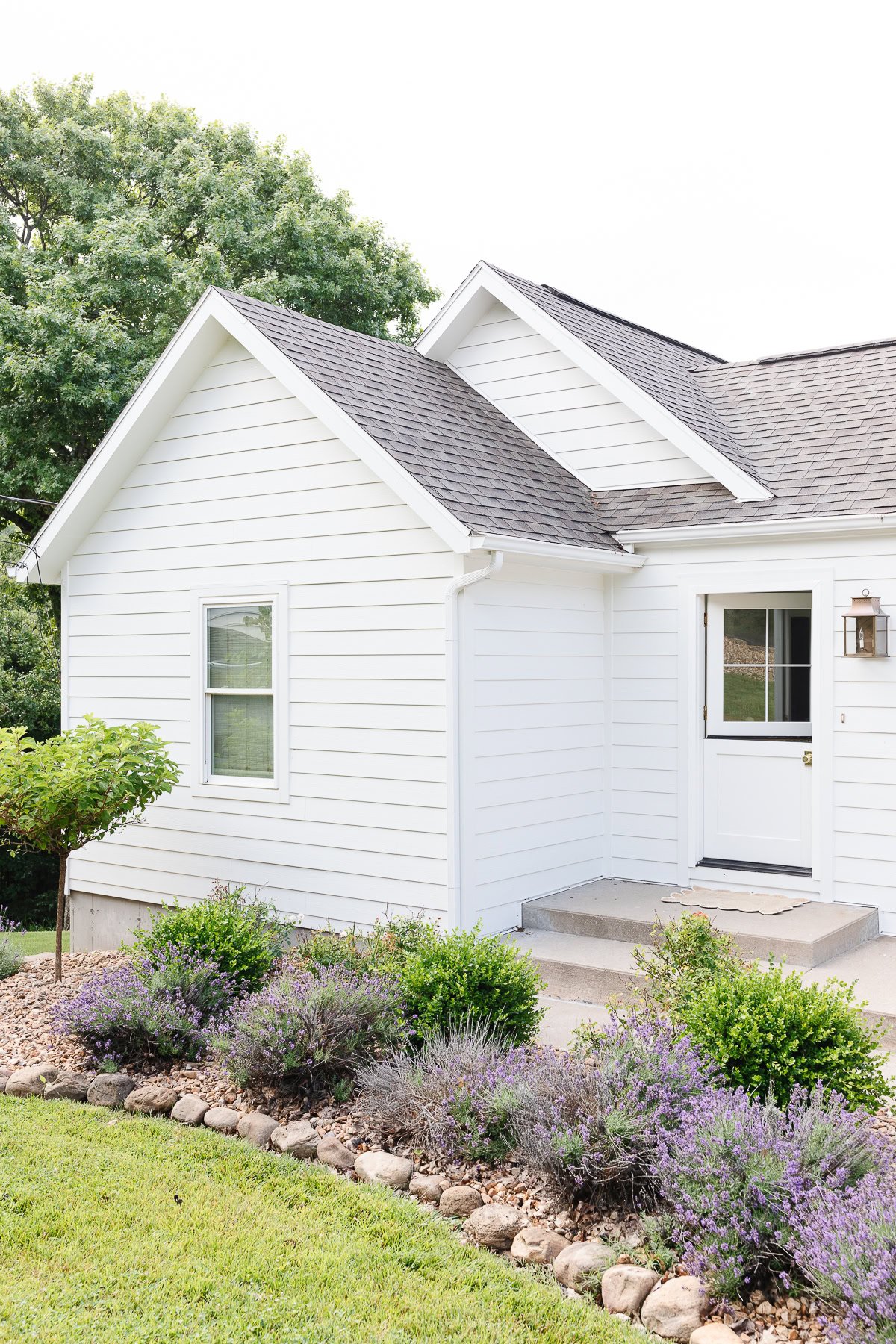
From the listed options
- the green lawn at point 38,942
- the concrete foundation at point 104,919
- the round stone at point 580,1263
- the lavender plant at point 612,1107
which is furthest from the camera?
the green lawn at point 38,942

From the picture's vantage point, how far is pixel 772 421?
9492 millimetres

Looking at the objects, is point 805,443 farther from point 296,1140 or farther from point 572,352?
point 296,1140

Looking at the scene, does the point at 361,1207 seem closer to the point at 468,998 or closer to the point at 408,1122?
the point at 408,1122

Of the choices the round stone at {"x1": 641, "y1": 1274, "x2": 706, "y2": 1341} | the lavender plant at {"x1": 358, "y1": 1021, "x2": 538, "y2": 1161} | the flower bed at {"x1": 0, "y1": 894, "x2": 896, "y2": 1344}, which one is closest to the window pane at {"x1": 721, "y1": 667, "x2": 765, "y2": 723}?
the flower bed at {"x1": 0, "y1": 894, "x2": 896, "y2": 1344}

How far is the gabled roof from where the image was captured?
801 centimetres

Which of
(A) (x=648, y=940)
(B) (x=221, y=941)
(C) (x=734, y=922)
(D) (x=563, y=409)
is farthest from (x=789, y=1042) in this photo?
(D) (x=563, y=409)

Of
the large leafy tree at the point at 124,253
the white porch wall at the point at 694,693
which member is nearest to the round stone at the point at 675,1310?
the white porch wall at the point at 694,693

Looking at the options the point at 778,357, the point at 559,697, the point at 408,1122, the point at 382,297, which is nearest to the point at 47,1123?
the point at 408,1122

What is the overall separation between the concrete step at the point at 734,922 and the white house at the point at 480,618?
180mm

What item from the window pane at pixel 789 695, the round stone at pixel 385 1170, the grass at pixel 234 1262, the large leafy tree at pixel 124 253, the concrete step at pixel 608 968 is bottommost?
the grass at pixel 234 1262

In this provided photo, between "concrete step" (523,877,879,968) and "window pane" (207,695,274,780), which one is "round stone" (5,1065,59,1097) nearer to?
"window pane" (207,695,274,780)

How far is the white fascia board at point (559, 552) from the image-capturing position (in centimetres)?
696

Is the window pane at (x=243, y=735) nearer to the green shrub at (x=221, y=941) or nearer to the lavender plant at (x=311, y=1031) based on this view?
the green shrub at (x=221, y=941)

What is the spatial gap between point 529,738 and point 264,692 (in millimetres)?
2054
